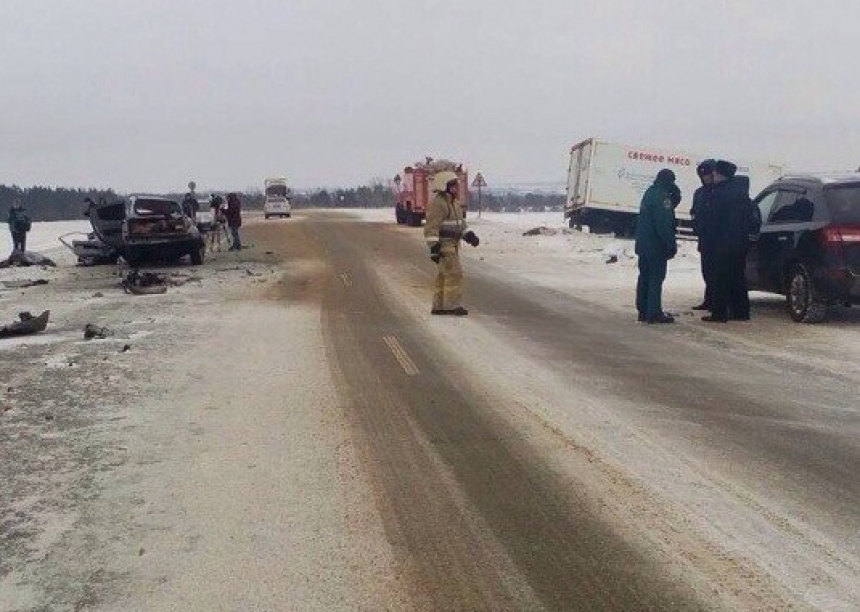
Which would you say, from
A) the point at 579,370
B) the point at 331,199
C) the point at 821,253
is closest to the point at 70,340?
the point at 579,370

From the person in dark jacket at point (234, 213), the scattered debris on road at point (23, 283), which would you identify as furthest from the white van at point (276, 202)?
the scattered debris on road at point (23, 283)

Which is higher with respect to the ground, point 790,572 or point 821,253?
point 821,253

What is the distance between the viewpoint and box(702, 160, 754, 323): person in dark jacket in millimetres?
10984

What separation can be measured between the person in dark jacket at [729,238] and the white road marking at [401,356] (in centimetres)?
457

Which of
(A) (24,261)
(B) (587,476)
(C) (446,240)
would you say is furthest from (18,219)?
(B) (587,476)

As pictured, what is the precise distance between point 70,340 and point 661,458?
712 centimetres

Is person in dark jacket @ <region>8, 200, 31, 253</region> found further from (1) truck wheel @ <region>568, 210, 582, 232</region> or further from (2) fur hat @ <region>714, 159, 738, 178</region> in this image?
(1) truck wheel @ <region>568, 210, 582, 232</region>

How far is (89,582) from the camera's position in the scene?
3518mm

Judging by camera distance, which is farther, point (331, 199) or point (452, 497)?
point (331, 199)

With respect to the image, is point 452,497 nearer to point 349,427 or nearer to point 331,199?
point 349,427

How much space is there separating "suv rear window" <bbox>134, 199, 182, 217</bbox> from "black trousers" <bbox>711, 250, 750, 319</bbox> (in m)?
13.2

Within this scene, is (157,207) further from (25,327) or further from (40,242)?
(40,242)

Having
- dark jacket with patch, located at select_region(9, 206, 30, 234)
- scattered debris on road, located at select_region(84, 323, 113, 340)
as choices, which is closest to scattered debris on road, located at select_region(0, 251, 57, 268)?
dark jacket with patch, located at select_region(9, 206, 30, 234)

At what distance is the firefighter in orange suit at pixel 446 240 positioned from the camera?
453 inches
